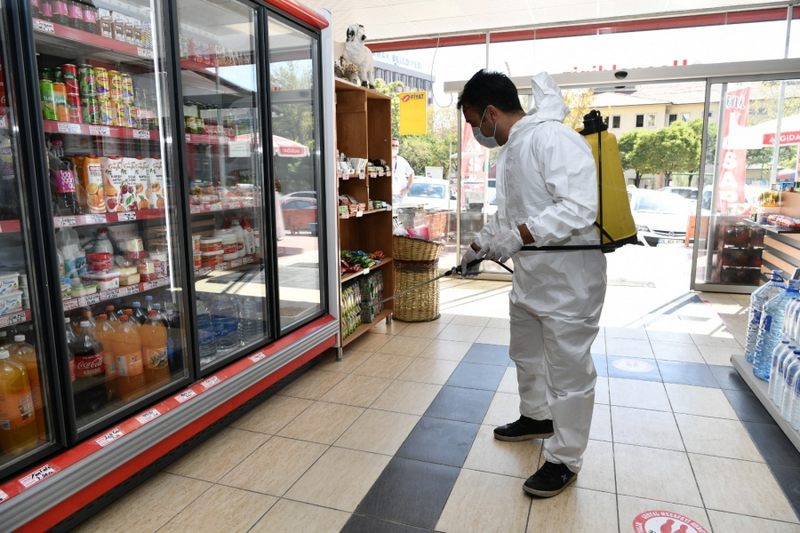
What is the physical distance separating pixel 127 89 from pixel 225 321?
143 cm

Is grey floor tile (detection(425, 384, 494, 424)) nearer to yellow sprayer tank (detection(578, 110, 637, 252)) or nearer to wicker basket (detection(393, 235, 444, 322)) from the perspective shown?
yellow sprayer tank (detection(578, 110, 637, 252))

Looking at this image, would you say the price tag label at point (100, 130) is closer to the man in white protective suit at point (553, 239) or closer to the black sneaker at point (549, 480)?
the man in white protective suit at point (553, 239)

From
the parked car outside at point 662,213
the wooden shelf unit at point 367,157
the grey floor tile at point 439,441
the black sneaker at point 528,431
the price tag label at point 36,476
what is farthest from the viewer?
the parked car outside at point 662,213

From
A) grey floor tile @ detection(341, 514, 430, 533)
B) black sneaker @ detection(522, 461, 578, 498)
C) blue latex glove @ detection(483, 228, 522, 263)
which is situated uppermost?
blue latex glove @ detection(483, 228, 522, 263)

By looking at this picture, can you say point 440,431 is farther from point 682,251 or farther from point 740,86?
point 682,251

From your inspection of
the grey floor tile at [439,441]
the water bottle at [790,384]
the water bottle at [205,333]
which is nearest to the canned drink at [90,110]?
the water bottle at [205,333]

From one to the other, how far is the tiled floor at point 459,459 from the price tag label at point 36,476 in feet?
1.43

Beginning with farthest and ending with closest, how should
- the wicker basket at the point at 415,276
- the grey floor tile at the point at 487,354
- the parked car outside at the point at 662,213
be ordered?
the parked car outside at the point at 662,213, the wicker basket at the point at 415,276, the grey floor tile at the point at 487,354

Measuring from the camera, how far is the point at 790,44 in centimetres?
606

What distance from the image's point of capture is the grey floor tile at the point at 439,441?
2.75 m

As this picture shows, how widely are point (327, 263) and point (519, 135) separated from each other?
1.90 metres

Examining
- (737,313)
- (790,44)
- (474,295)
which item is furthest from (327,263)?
(790,44)

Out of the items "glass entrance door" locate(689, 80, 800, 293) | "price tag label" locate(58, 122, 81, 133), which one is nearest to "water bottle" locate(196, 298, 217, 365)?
"price tag label" locate(58, 122, 81, 133)

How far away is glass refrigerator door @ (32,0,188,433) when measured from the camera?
2.22 metres
